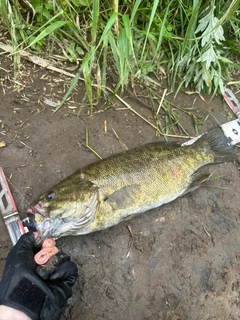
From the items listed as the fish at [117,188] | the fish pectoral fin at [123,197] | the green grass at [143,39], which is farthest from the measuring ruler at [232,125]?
the fish pectoral fin at [123,197]

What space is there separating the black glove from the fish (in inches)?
7.8

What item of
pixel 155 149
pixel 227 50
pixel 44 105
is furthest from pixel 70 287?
pixel 227 50

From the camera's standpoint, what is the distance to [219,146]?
3.34m

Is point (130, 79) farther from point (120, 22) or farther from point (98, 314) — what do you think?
point (98, 314)

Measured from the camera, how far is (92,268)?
280 centimetres

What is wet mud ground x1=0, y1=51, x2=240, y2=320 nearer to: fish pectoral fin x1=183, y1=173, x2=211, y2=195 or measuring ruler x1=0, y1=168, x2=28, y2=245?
measuring ruler x1=0, y1=168, x2=28, y2=245

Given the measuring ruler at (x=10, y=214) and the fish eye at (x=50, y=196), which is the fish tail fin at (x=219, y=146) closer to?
the fish eye at (x=50, y=196)

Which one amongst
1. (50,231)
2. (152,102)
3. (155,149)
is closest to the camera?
(50,231)

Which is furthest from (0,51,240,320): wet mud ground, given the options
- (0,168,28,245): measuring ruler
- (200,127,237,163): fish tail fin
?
(200,127,237,163): fish tail fin

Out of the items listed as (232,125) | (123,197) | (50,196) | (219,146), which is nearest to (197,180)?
(219,146)

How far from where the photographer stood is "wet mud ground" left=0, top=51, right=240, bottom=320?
2.78m

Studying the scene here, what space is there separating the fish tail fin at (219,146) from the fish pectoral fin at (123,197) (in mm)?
1004

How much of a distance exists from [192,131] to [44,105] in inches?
65.1

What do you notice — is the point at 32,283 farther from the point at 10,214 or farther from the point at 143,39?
the point at 143,39
